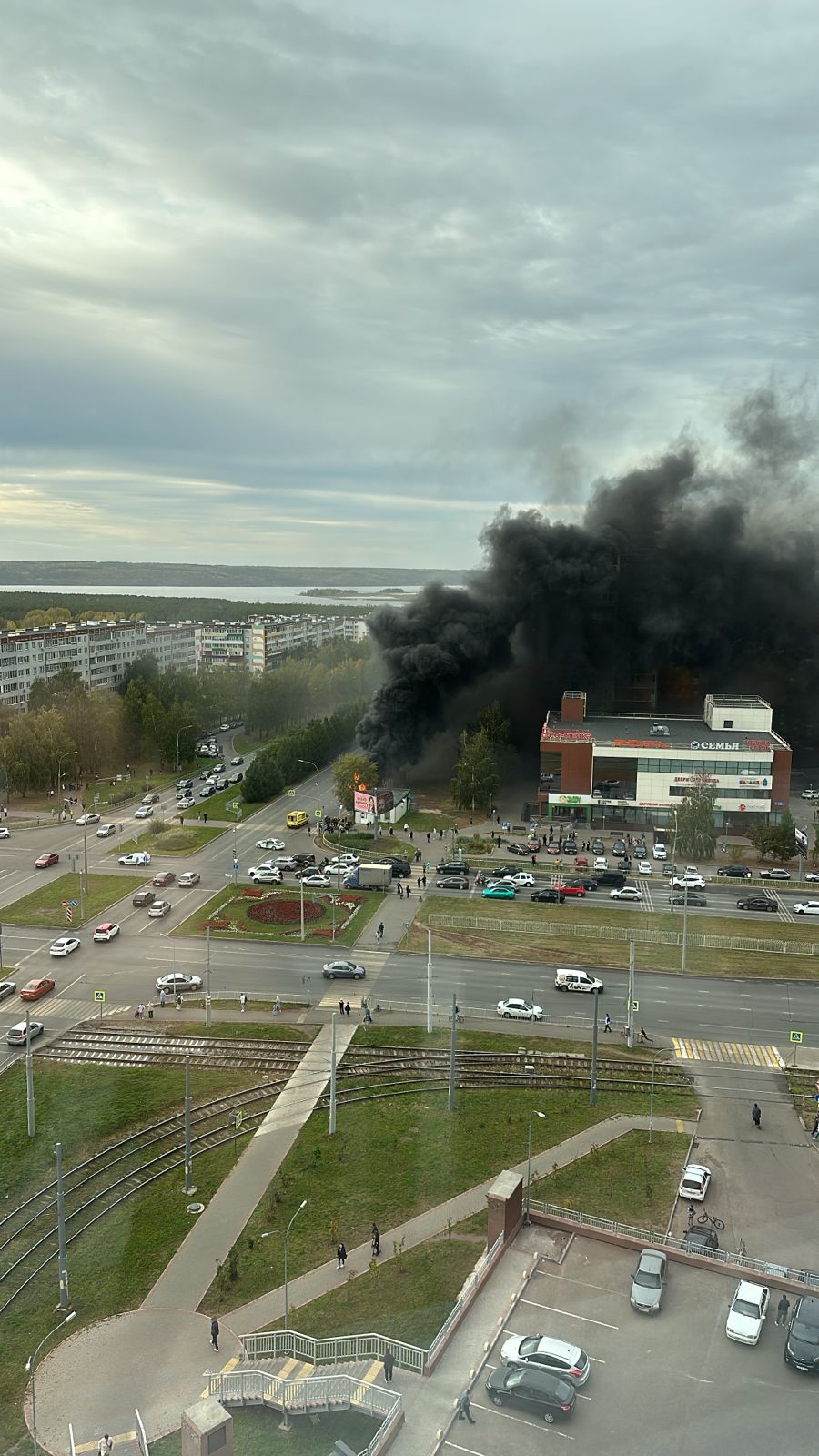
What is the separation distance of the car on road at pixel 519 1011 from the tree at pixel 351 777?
2753 cm

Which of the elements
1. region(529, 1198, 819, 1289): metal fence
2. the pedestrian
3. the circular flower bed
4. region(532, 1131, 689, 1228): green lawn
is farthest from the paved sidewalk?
the circular flower bed

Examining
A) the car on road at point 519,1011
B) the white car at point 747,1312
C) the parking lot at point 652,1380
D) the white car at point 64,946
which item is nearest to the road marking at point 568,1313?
the parking lot at point 652,1380

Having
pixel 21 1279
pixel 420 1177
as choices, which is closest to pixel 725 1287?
pixel 420 1177

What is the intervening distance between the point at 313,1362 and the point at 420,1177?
6031 mm

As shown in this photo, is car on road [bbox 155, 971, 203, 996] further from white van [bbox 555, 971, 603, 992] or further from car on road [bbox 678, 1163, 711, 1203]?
car on road [bbox 678, 1163, 711, 1203]

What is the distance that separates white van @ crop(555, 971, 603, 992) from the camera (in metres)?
33.1

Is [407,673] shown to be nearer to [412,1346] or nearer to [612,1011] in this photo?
[612,1011]

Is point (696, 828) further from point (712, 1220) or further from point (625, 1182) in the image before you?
point (712, 1220)

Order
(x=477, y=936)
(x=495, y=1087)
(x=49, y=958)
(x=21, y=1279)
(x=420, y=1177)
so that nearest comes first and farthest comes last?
(x=21, y=1279), (x=420, y=1177), (x=495, y=1087), (x=49, y=958), (x=477, y=936)

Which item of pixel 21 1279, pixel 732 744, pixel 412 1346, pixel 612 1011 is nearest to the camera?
pixel 412 1346

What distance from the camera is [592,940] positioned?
125 ft

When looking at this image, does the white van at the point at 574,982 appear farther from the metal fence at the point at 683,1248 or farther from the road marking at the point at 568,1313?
the road marking at the point at 568,1313

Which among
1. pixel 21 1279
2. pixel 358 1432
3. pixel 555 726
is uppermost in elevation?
pixel 555 726

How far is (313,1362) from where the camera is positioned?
16.0 m
